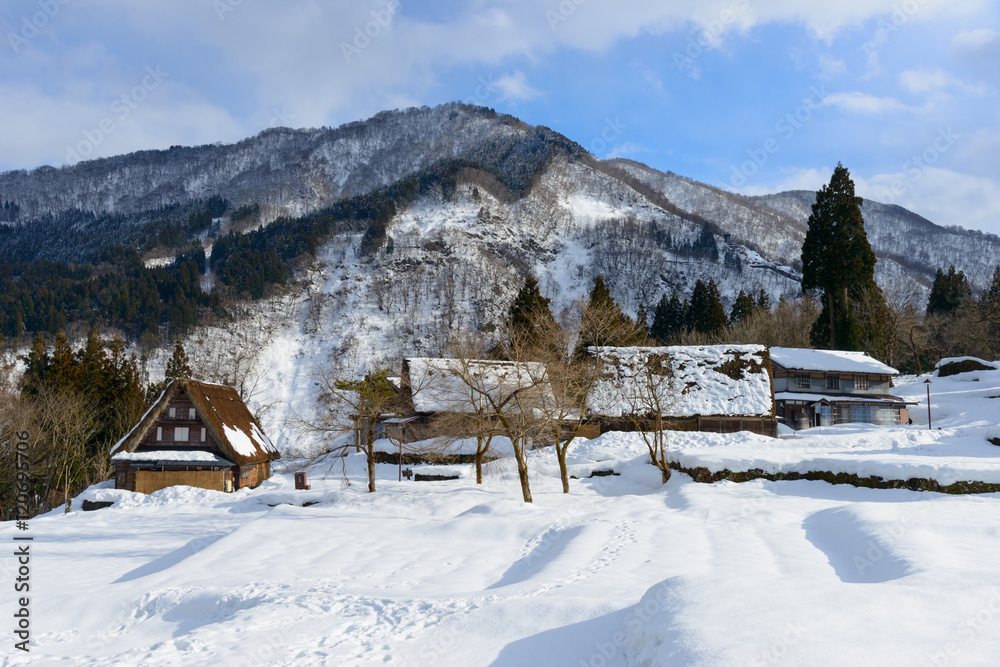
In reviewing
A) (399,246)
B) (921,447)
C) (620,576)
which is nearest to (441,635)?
(620,576)

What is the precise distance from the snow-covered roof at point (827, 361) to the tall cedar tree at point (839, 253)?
4443mm

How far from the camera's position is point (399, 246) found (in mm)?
130625

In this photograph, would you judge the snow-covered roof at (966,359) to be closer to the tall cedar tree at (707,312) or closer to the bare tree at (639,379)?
the tall cedar tree at (707,312)

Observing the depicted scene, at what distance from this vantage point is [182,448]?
33125mm

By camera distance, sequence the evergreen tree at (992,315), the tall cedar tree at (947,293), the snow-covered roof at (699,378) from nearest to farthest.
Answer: the snow-covered roof at (699,378)
the evergreen tree at (992,315)
the tall cedar tree at (947,293)

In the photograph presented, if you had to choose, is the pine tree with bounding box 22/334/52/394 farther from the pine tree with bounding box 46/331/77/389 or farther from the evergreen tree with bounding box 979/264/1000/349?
the evergreen tree with bounding box 979/264/1000/349

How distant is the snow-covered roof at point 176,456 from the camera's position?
31922 millimetres

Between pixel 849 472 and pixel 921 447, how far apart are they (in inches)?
405

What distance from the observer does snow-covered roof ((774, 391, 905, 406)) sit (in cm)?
4388

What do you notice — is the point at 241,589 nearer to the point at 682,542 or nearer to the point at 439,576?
the point at 439,576

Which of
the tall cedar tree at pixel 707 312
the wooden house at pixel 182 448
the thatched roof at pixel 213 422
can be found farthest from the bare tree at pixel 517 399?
the tall cedar tree at pixel 707 312

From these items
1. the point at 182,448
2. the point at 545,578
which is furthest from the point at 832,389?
the point at 182,448

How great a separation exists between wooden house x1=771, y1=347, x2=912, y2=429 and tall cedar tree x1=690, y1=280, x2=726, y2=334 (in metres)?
17.3

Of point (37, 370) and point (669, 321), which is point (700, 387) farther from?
point (37, 370)
